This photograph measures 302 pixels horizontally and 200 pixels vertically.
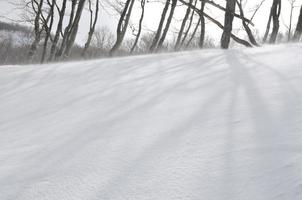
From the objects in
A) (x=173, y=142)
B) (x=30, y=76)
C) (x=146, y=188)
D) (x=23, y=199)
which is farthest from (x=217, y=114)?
(x=30, y=76)

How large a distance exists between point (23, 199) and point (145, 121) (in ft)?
3.54

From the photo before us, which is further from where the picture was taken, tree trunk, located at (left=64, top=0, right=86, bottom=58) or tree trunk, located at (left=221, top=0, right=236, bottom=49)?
tree trunk, located at (left=64, top=0, right=86, bottom=58)

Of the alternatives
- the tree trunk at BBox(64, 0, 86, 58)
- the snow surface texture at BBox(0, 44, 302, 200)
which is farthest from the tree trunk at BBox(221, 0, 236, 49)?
the tree trunk at BBox(64, 0, 86, 58)

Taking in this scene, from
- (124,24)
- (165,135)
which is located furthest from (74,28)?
(165,135)

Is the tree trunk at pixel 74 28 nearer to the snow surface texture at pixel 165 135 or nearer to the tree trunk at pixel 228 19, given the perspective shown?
the tree trunk at pixel 228 19

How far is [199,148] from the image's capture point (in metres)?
2.00

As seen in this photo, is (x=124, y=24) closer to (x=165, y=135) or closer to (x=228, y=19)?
(x=228, y=19)

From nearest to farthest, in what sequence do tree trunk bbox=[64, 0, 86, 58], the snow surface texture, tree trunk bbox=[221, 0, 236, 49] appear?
the snow surface texture, tree trunk bbox=[221, 0, 236, 49], tree trunk bbox=[64, 0, 86, 58]

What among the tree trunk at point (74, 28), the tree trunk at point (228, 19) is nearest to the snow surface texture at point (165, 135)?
the tree trunk at point (228, 19)

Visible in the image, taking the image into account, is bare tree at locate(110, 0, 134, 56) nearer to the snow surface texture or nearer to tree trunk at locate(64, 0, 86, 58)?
tree trunk at locate(64, 0, 86, 58)

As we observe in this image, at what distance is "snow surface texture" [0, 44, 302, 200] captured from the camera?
5.43ft

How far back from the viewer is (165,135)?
2.32 m

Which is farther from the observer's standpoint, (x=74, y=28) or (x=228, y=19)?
(x=74, y=28)

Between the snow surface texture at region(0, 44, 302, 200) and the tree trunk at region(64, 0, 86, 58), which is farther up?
the tree trunk at region(64, 0, 86, 58)
